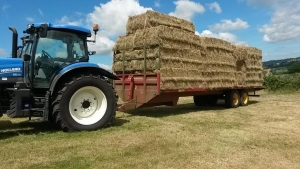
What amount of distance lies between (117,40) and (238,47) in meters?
5.78

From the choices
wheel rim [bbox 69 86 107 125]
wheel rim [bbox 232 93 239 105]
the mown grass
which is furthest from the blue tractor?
the mown grass

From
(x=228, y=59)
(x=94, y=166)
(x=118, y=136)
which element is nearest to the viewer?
(x=94, y=166)

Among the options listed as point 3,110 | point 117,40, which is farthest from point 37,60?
point 117,40

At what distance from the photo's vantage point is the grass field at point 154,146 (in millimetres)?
4523

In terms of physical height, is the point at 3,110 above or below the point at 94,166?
above

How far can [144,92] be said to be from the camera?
9070 millimetres

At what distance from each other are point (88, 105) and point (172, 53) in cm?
363

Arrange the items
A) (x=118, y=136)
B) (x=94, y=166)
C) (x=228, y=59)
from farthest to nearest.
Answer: (x=228, y=59) < (x=118, y=136) < (x=94, y=166)

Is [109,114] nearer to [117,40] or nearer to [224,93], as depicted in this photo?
[117,40]

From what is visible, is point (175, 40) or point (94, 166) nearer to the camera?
point (94, 166)

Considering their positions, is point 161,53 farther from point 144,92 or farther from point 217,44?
point 217,44

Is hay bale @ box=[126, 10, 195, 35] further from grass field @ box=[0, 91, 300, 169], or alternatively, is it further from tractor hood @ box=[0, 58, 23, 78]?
tractor hood @ box=[0, 58, 23, 78]

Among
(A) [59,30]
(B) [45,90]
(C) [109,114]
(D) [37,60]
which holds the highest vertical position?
(A) [59,30]

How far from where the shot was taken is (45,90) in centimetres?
668
